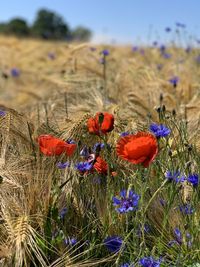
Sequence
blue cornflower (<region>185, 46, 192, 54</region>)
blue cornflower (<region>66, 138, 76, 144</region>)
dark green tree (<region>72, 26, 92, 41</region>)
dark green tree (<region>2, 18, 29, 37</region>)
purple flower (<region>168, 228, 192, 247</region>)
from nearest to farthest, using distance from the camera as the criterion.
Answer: purple flower (<region>168, 228, 192, 247</region>), blue cornflower (<region>66, 138, 76, 144</region>), blue cornflower (<region>185, 46, 192, 54</region>), dark green tree (<region>72, 26, 92, 41</region>), dark green tree (<region>2, 18, 29, 37</region>)

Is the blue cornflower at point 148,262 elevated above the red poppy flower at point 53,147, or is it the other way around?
the red poppy flower at point 53,147

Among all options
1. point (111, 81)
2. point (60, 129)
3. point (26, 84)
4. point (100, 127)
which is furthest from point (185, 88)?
point (26, 84)

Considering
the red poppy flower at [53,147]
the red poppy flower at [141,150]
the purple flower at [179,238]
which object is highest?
the red poppy flower at [141,150]

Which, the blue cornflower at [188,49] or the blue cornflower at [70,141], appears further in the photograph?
the blue cornflower at [188,49]

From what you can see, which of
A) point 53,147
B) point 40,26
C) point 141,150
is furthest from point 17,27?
point 141,150

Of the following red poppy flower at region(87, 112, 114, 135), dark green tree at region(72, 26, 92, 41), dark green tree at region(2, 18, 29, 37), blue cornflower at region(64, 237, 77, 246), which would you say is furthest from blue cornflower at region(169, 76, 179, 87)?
dark green tree at region(2, 18, 29, 37)

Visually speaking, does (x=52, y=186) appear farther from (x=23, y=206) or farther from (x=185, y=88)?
(x=185, y=88)

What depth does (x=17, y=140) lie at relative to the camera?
7.56 ft

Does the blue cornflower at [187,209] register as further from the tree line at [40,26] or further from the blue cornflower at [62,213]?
the tree line at [40,26]

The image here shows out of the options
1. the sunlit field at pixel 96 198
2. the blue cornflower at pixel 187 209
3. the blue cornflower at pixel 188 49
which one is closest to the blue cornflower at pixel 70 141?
the sunlit field at pixel 96 198

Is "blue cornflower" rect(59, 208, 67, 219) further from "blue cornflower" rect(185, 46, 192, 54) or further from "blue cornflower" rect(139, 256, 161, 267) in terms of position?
"blue cornflower" rect(185, 46, 192, 54)

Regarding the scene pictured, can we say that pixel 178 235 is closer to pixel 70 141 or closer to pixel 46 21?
pixel 70 141

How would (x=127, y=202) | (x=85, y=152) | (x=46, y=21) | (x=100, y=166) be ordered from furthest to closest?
(x=46, y=21), (x=85, y=152), (x=100, y=166), (x=127, y=202)

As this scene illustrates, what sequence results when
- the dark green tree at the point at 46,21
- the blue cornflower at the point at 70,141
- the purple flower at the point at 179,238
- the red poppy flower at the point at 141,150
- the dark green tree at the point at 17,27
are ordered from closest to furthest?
the red poppy flower at the point at 141,150 < the purple flower at the point at 179,238 < the blue cornflower at the point at 70,141 < the dark green tree at the point at 17,27 < the dark green tree at the point at 46,21
